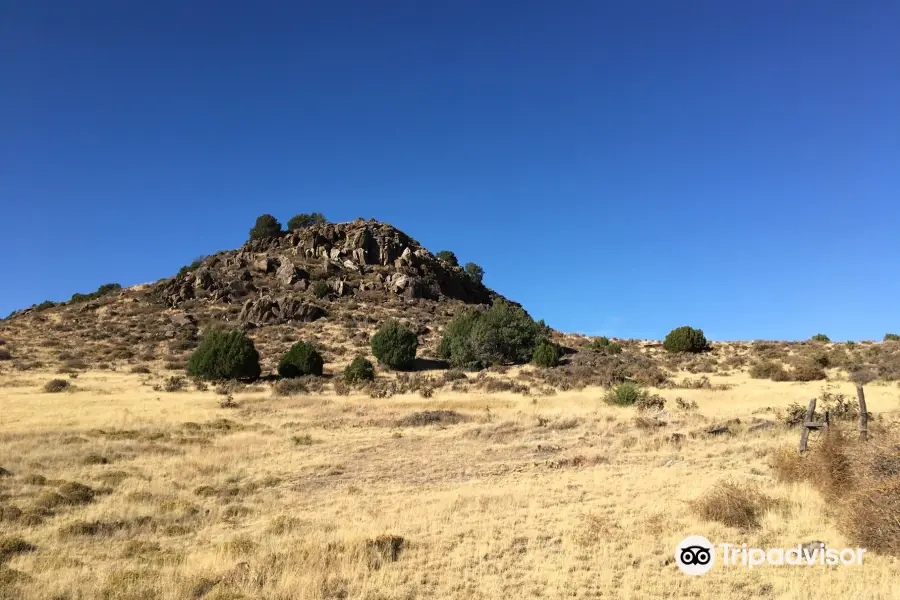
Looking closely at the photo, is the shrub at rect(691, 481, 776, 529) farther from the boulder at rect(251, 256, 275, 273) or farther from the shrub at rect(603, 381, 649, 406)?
the boulder at rect(251, 256, 275, 273)

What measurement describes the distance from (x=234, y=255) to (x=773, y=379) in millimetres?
78305

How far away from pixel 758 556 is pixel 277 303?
65.3 meters

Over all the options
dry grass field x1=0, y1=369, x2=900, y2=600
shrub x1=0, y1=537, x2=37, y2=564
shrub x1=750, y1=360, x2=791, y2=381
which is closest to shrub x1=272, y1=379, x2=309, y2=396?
dry grass field x1=0, y1=369, x2=900, y2=600

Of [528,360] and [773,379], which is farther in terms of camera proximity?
[528,360]

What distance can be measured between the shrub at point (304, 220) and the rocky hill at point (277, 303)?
29.7 feet

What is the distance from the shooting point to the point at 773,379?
34.9 m

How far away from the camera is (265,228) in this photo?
94.9 m

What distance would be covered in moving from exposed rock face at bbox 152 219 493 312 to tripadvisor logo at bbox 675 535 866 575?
204 ft

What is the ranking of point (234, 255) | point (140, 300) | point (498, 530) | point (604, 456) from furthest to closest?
1. point (234, 255)
2. point (140, 300)
3. point (604, 456)
4. point (498, 530)

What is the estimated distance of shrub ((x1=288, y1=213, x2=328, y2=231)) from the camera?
334ft

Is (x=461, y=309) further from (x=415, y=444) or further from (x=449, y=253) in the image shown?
(x=415, y=444)

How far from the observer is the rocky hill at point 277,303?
5550 centimetres

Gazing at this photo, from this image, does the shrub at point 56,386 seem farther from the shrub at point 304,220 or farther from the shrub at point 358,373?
the shrub at point 304,220

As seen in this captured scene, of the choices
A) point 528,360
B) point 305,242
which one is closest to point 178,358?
point 528,360
